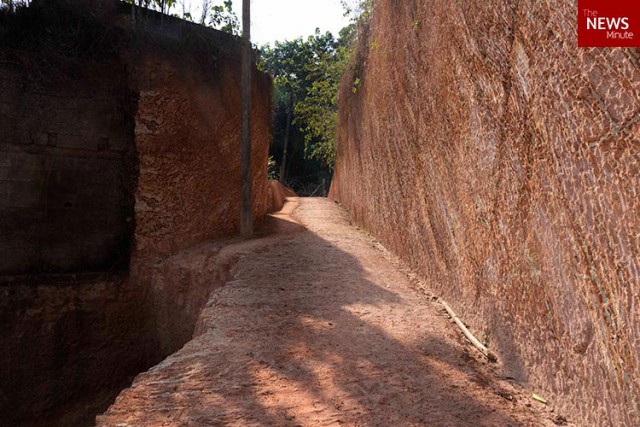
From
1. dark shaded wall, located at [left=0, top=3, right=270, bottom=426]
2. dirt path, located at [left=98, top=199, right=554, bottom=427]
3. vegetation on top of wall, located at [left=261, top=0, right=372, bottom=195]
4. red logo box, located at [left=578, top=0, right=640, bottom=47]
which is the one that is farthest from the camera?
vegetation on top of wall, located at [left=261, top=0, right=372, bottom=195]

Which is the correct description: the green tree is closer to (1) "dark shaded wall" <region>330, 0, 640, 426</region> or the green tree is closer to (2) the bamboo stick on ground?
(1) "dark shaded wall" <region>330, 0, 640, 426</region>

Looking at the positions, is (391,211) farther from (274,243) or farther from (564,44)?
(564,44)

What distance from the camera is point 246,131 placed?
23.3ft

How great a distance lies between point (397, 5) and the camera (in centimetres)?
619

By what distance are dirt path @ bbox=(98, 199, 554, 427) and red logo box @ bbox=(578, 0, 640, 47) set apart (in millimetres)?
2188

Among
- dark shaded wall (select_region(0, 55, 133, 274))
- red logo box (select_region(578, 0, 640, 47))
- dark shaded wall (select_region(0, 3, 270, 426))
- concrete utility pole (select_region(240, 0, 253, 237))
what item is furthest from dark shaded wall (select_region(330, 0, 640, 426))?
dark shaded wall (select_region(0, 55, 133, 274))

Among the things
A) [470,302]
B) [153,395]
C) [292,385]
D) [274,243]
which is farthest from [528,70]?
[274,243]

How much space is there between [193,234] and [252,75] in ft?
11.6

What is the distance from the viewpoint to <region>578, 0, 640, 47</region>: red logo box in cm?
191

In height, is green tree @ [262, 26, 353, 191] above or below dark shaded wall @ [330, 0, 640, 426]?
above

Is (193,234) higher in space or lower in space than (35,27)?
lower

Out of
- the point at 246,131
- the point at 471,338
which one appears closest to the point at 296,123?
the point at 246,131

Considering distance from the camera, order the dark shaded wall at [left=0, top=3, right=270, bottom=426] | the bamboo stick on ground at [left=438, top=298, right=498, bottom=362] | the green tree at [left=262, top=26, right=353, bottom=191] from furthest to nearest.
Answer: the green tree at [left=262, top=26, right=353, bottom=191]
the dark shaded wall at [left=0, top=3, right=270, bottom=426]
the bamboo stick on ground at [left=438, top=298, right=498, bottom=362]

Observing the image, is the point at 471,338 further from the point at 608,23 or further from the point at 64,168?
the point at 64,168
